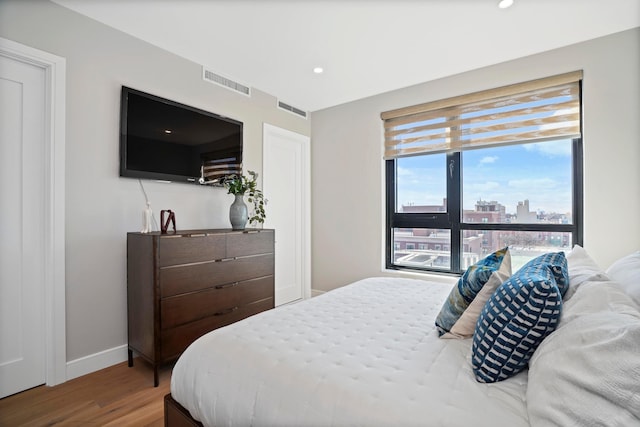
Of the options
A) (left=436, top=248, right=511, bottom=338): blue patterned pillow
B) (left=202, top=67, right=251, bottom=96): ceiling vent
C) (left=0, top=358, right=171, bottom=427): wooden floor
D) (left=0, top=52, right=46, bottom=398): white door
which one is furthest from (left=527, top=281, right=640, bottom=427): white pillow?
(left=202, top=67, right=251, bottom=96): ceiling vent

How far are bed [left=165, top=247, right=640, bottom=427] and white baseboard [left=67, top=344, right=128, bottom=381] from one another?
1273mm

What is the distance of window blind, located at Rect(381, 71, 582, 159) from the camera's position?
2.66m

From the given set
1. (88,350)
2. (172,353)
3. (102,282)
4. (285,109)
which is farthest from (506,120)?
(88,350)

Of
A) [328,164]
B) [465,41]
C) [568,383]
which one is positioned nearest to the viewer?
[568,383]

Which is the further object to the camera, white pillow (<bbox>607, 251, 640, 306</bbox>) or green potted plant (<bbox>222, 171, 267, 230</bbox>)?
green potted plant (<bbox>222, 171, 267, 230</bbox>)

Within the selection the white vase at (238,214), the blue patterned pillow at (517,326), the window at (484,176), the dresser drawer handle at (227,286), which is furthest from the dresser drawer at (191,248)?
the window at (484,176)

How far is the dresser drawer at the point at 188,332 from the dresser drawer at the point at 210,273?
258mm

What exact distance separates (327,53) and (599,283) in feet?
8.09

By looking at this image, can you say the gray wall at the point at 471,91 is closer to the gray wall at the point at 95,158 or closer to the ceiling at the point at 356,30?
the ceiling at the point at 356,30

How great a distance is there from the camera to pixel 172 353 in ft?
7.13

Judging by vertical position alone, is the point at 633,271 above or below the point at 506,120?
below

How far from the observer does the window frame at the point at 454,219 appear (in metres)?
2.70

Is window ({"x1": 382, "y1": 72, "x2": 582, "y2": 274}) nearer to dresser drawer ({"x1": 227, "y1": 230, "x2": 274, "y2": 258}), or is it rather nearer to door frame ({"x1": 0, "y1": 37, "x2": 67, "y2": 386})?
dresser drawer ({"x1": 227, "y1": 230, "x2": 274, "y2": 258})

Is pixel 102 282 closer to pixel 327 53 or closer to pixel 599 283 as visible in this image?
pixel 327 53
